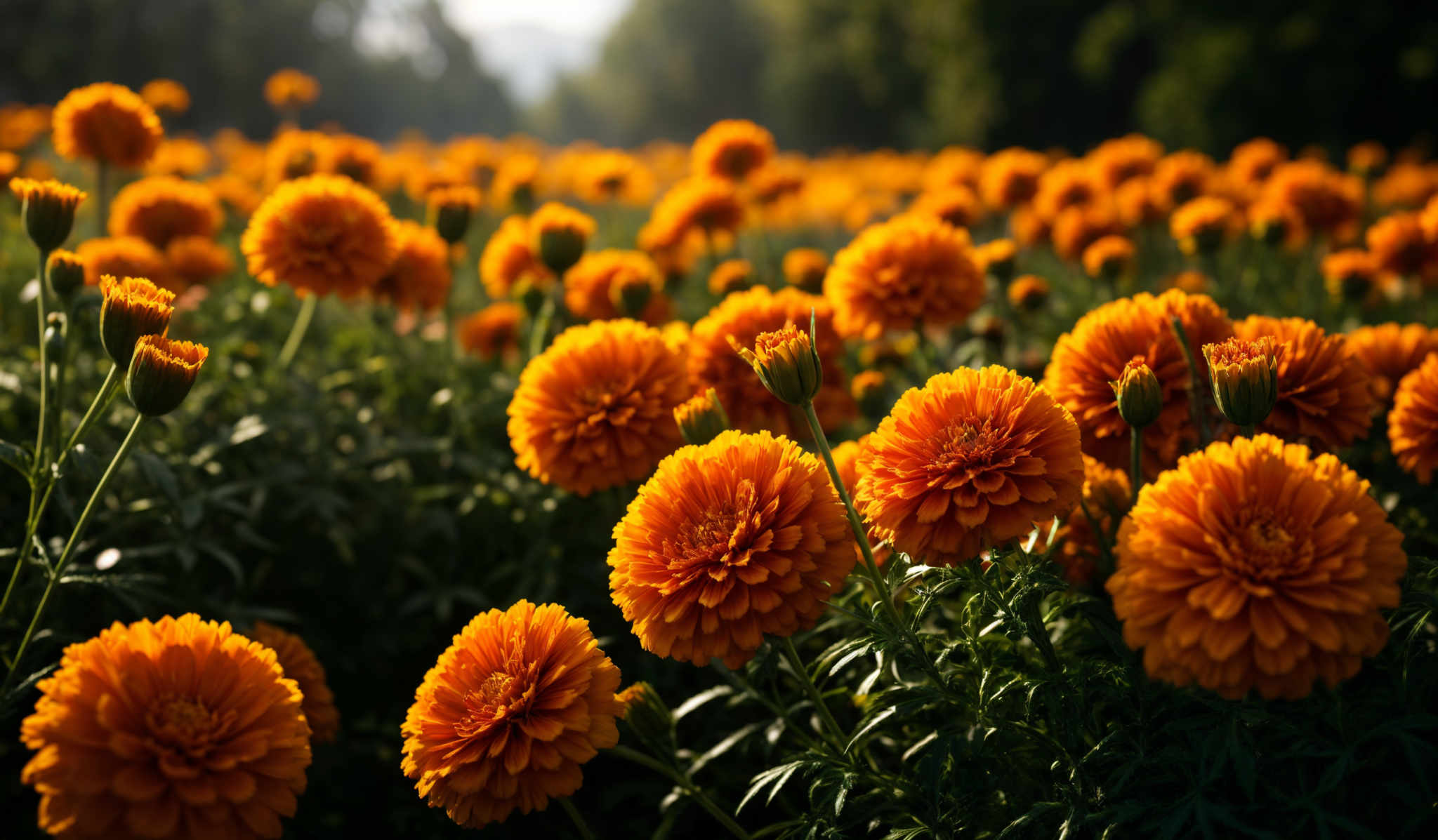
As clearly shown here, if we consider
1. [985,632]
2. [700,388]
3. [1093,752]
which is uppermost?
[700,388]

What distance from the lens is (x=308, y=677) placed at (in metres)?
2.13

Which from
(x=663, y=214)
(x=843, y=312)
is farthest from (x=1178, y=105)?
(x=843, y=312)

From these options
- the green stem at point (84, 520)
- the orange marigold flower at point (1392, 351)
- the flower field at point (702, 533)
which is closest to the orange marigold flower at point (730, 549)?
the flower field at point (702, 533)

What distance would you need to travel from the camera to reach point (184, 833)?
1.47 metres

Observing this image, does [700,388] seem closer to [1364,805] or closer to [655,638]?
[655,638]

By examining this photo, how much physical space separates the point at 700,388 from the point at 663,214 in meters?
1.78

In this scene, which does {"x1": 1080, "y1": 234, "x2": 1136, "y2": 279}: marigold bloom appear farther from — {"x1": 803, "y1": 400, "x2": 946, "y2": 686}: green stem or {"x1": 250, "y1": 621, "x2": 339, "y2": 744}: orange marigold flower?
{"x1": 250, "y1": 621, "x2": 339, "y2": 744}: orange marigold flower

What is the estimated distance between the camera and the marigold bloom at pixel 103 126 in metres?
3.14

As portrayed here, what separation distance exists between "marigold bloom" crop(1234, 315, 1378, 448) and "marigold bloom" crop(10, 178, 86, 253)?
2.61 meters

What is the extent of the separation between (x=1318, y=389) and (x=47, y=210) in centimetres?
278

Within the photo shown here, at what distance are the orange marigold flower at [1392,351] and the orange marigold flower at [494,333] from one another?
2805 millimetres

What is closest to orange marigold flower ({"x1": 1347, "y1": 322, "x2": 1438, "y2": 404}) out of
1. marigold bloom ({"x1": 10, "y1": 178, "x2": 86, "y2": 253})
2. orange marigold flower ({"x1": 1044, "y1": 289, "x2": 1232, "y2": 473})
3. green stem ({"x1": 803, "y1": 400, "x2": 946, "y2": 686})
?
orange marigold flower ({"x1": 1044, "y1": 289, "x2": 1232, "y2": 473})

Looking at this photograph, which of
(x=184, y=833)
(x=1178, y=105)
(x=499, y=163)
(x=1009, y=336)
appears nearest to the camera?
(x=184, y=833)

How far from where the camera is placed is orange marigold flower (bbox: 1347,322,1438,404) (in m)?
2.48
